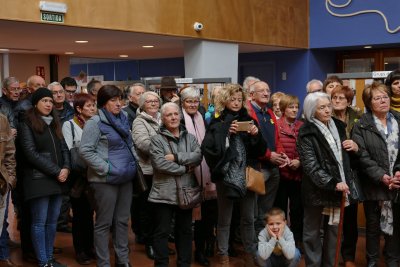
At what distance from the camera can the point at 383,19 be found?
36.9ft

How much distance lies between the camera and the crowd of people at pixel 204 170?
423cm

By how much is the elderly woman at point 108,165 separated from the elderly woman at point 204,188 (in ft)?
1.91

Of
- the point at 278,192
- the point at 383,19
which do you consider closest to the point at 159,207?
the point at 278,192

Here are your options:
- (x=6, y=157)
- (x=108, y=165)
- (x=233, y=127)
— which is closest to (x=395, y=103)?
(x=233, y=127)

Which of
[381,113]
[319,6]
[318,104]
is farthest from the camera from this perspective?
[319,6]

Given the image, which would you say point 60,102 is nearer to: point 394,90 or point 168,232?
point 168,232

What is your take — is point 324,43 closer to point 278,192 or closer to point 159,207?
point 278,192

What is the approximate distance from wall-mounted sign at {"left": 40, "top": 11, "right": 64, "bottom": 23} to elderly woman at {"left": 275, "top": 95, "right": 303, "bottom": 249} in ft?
12.9

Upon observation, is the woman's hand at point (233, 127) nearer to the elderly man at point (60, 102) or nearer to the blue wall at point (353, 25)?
the elderly man at point (60, 102)

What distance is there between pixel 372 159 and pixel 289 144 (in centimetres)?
79

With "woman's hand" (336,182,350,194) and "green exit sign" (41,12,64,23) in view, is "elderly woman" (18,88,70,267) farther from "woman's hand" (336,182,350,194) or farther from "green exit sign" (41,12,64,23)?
"green exit sign" (41,12,64,23)

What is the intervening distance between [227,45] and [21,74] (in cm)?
575

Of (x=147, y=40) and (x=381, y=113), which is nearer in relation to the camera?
(x=381, y=113)

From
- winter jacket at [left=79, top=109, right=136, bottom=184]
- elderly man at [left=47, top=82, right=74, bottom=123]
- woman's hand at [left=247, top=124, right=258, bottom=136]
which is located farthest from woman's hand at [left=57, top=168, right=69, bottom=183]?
woman's hand at [left=247, top=124, right=258, bottom=136]
